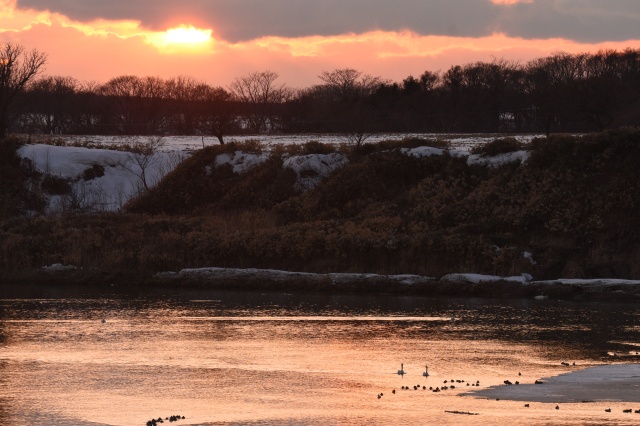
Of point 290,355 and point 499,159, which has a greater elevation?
point 499,159

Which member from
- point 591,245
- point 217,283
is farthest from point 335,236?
point 591,245

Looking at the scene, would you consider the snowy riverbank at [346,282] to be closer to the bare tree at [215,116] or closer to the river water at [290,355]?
the river water at [290,355]

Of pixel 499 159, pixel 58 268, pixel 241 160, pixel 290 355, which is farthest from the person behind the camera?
pixel 241 160

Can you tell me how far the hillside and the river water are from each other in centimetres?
522

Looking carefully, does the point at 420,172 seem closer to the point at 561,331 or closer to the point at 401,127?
the point at 561,331

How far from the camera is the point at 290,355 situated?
24.7m

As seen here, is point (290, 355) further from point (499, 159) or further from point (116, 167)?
point (116, 167)

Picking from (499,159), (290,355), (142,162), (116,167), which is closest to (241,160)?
(142,162)

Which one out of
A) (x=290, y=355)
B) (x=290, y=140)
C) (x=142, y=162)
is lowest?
(x=290, y=355)

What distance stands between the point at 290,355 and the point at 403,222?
21340 millimetres

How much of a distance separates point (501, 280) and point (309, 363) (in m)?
16.1

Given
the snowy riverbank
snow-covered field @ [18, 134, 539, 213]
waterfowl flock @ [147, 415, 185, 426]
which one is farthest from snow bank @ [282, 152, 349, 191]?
waterfowl flock @ [147, 415, 185, 426]

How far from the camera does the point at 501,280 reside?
38.0 metres

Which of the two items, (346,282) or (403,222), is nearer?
(346,282)
